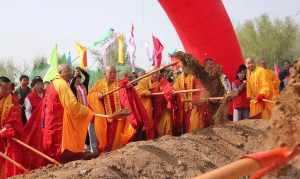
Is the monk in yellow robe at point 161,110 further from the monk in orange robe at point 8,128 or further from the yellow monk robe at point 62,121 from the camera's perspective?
the monk in orange robe at point 8,128

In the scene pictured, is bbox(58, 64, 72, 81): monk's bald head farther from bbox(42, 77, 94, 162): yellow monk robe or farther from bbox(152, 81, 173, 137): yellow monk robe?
bbox(152, 81, 173, 137): yellow monk robe

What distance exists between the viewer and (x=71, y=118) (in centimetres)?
650

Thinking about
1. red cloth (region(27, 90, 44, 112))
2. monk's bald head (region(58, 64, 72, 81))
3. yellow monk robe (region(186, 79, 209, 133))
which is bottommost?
yellow monk robe (region(186, 79, 209, 133))

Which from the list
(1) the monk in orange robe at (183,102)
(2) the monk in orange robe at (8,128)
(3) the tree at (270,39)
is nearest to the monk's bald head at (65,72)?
(2) the monk in orange robe at (8,128)

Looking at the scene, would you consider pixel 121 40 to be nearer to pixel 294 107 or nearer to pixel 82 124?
pixel 82 124

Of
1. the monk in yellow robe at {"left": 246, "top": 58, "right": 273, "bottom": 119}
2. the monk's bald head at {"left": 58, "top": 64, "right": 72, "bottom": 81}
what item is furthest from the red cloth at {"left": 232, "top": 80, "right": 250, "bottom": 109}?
the monk's bald head at {"left": 58, "top": 64, "right": 72, "bottom": 81}

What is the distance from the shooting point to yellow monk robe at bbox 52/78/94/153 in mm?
6387

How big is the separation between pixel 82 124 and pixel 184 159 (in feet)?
4.51

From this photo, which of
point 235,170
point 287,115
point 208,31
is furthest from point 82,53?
point 235,170

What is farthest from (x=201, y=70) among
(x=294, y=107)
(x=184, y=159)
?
(x=294, y=107)

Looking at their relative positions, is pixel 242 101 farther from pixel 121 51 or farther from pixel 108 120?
pixel 121 51

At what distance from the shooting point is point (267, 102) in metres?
9.52

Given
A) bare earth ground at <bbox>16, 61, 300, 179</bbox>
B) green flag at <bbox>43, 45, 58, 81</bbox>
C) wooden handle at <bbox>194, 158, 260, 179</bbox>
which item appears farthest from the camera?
green flag at <bbox>43, 45, 58, 81</bbox>

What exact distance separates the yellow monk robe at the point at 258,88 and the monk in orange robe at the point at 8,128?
4.57 m
